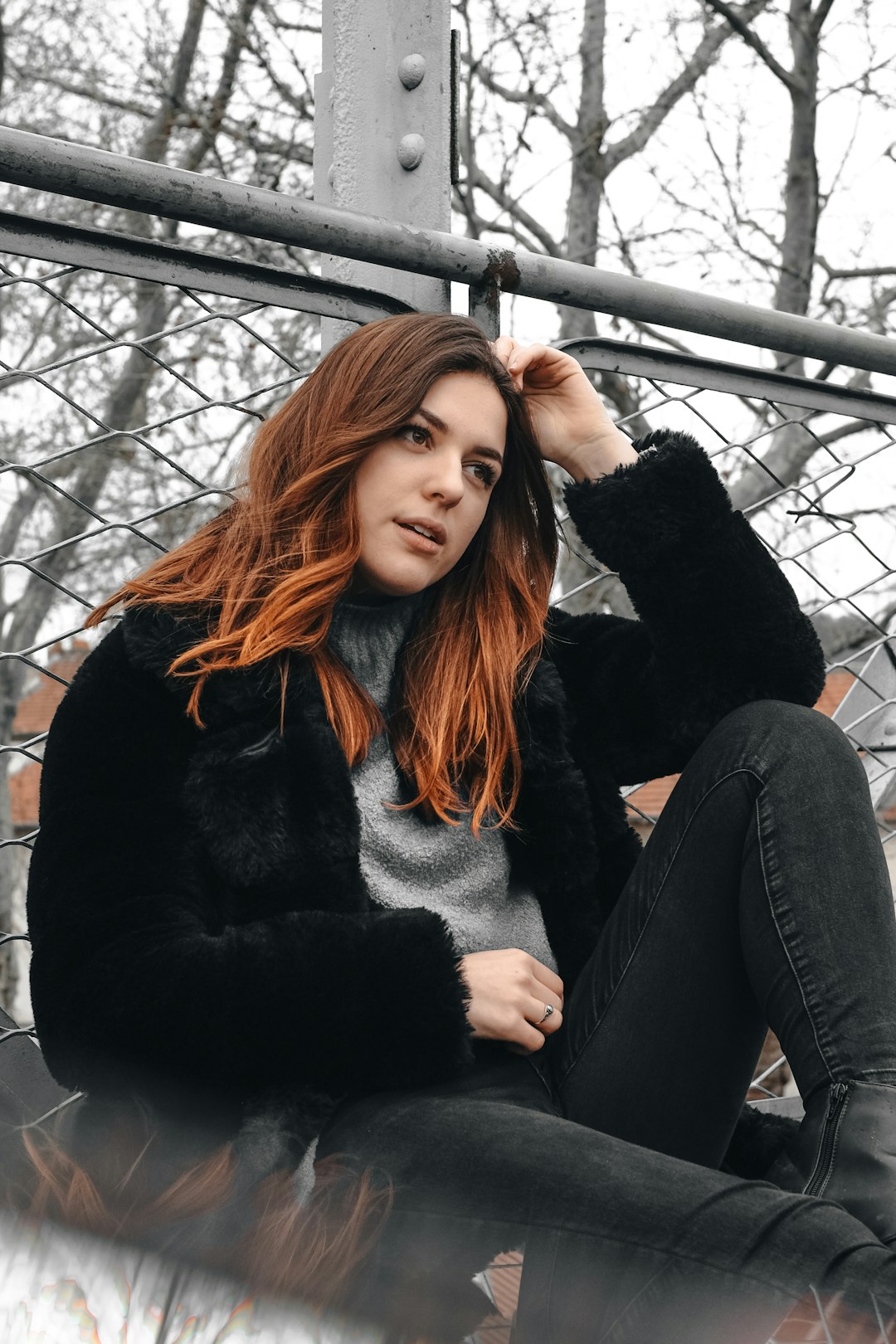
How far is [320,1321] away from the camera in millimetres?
953

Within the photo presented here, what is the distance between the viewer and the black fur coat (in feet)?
4.00

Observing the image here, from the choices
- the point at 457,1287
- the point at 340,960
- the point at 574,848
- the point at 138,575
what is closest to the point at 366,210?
the point at 138,575

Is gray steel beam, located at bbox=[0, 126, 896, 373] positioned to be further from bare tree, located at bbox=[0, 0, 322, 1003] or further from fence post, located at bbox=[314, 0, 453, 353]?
bare tree, located at bbox=[0, 0, 322, 1003]

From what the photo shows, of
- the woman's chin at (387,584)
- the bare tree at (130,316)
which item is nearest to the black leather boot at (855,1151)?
the woman's chin at (387,584)

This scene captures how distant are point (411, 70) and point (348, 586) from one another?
2.51ft

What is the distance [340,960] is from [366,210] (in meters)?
1.04

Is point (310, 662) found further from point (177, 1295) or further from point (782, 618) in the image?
point (177, 1295)

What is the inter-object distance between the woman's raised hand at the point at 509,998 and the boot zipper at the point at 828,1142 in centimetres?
29

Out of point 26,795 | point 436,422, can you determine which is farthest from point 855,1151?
point 26,795

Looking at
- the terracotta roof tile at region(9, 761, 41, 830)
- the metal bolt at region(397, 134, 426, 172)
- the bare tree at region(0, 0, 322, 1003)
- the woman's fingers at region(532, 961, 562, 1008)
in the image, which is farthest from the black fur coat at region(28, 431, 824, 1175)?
the terracotta roof tile at region(9, 761, 41, 830)

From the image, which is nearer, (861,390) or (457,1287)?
(457,1287)

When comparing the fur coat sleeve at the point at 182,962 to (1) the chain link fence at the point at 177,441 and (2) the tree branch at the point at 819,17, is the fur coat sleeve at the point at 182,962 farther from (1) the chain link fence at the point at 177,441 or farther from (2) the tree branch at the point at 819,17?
(2) the tree branch at the point at 819,17

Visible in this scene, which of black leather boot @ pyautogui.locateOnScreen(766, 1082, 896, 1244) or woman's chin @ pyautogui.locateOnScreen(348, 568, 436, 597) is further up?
woman's chin @ pyautogui.locateOnScreen(348, 568, 436, 597)

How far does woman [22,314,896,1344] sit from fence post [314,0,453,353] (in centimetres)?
26
